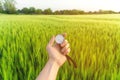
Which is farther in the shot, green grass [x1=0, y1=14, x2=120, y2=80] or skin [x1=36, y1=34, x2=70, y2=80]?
green grass [x1=0, y1=14, x2=120, y2=80]

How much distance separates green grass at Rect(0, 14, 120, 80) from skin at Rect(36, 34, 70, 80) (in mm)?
249

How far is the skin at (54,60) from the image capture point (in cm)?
127

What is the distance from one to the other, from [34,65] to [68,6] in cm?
28

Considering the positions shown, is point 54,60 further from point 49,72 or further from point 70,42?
point 70,42

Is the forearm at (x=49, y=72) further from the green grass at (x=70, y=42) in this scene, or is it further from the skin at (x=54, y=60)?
the green grass at (x=70, y=42)

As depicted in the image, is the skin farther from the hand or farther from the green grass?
the green grass

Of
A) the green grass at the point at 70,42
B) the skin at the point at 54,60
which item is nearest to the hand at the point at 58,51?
the skin at the point at 54,60

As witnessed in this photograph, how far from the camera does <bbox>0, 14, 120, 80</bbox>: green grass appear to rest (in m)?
1.55

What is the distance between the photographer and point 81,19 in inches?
64.8

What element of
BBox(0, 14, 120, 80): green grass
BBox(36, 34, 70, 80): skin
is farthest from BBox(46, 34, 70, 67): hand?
BBox(0, 14, 120, 80): green grass

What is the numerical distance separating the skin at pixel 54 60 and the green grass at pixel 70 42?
25 centimetres

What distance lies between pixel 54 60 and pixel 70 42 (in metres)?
0.32

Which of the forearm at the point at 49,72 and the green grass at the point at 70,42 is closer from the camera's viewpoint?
the forearm at the point at 49,72

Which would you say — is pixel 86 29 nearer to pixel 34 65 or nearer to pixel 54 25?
pixel 54 25
